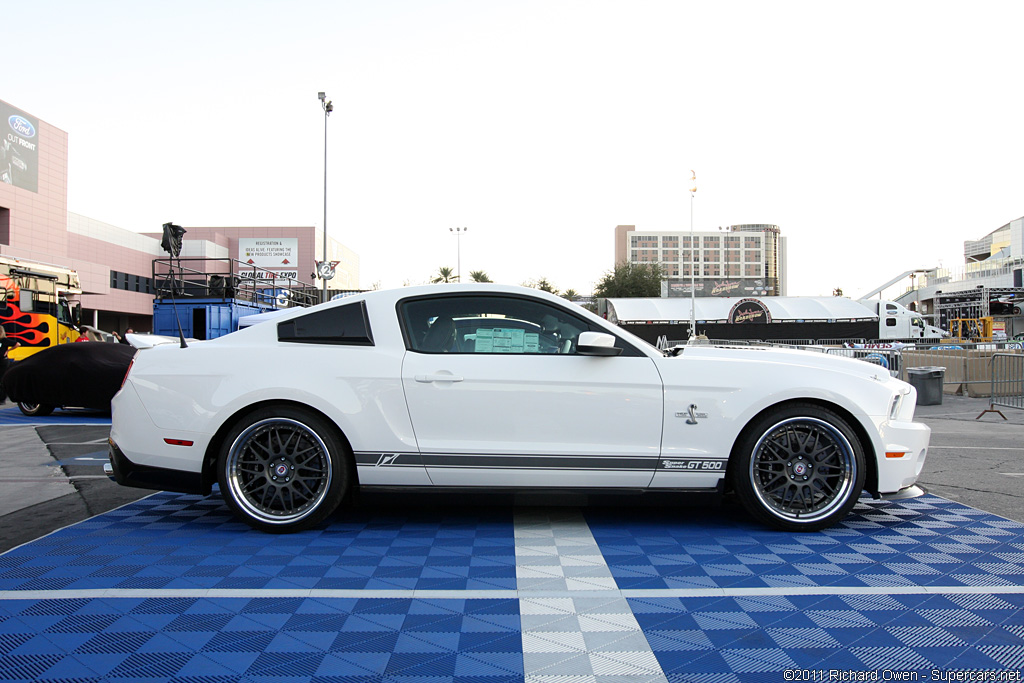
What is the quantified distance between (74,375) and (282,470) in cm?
826

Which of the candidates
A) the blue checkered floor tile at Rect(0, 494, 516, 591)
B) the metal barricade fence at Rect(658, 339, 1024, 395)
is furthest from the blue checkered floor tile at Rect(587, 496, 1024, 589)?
the metal barricade fence at Rect(658, 339, 1024, 395)

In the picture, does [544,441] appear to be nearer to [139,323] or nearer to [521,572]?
[521,572]

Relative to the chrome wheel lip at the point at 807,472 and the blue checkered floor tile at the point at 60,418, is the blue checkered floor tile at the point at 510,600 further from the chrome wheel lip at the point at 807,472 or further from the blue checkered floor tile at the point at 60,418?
the blue checkered floor tile at the point at 60,418

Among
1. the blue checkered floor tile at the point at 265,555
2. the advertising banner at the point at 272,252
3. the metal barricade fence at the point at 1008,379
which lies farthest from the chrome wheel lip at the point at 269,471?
the advertising banner at the point at 272,252

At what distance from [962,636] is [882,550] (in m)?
1.10

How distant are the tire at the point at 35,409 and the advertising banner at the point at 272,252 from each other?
55146 mm

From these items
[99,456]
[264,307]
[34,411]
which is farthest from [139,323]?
[99,456]

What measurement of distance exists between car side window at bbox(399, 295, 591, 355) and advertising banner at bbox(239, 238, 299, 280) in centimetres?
6347

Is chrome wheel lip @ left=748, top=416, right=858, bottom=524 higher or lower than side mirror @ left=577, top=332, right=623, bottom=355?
lower

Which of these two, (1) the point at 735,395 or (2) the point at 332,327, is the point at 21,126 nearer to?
(2) the point at 332,327

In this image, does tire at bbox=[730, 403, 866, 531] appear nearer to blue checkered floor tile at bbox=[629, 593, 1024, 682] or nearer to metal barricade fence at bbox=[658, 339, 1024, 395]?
blue checkered floor tile at bbox=[629, 593, 1024, 682]

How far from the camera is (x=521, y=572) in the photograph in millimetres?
3230

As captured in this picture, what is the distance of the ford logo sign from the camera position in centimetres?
3403

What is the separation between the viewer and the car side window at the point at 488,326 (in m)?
3.95
